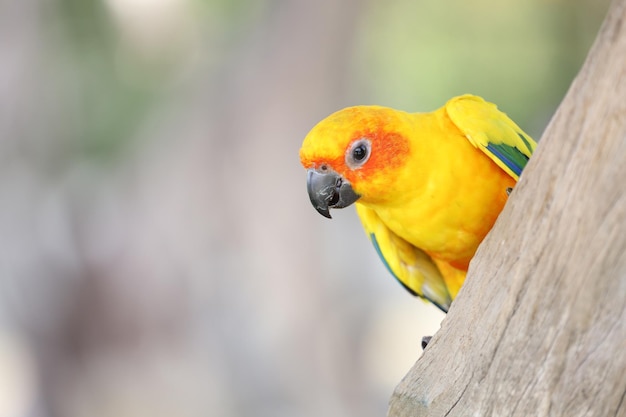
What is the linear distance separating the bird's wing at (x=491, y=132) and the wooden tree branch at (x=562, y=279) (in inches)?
17.3

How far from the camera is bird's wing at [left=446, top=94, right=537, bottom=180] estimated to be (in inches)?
60.6

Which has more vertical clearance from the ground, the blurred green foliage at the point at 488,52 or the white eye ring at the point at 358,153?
the blurred green foliage at the point at 488,52

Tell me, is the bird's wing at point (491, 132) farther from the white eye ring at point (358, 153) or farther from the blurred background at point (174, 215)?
the blurred background at point (174, 215)

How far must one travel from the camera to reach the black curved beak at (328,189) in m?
1.62

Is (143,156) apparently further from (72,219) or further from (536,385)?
(536,385)

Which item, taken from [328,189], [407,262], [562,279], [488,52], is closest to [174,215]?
[407,262]

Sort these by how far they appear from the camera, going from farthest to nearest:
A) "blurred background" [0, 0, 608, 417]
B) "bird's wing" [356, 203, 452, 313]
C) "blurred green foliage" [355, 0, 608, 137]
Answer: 1. "blurred green foliage" [355, 0, 608, 137]
2. "blurred background" [0, 0, 608, 417]
3. "bird's wing" [356, 203, 452, 313]

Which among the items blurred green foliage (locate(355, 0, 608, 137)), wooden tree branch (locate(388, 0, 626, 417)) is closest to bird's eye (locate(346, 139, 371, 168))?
wooden tree branch (locate(388, 0, 626, 417))

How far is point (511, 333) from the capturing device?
1.05 meters

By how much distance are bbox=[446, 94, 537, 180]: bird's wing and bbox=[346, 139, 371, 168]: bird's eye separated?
0.71 feet

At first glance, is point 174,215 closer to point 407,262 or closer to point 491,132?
point 407,262

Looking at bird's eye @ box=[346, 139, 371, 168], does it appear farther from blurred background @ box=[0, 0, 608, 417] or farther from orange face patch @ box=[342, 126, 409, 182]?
blurred background @ box=[0, 0, 608, 417]

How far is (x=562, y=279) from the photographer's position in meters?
0.95

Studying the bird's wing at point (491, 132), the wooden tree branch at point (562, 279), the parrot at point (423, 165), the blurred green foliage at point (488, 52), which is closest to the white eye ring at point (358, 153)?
the parrot at point (423, 165)
